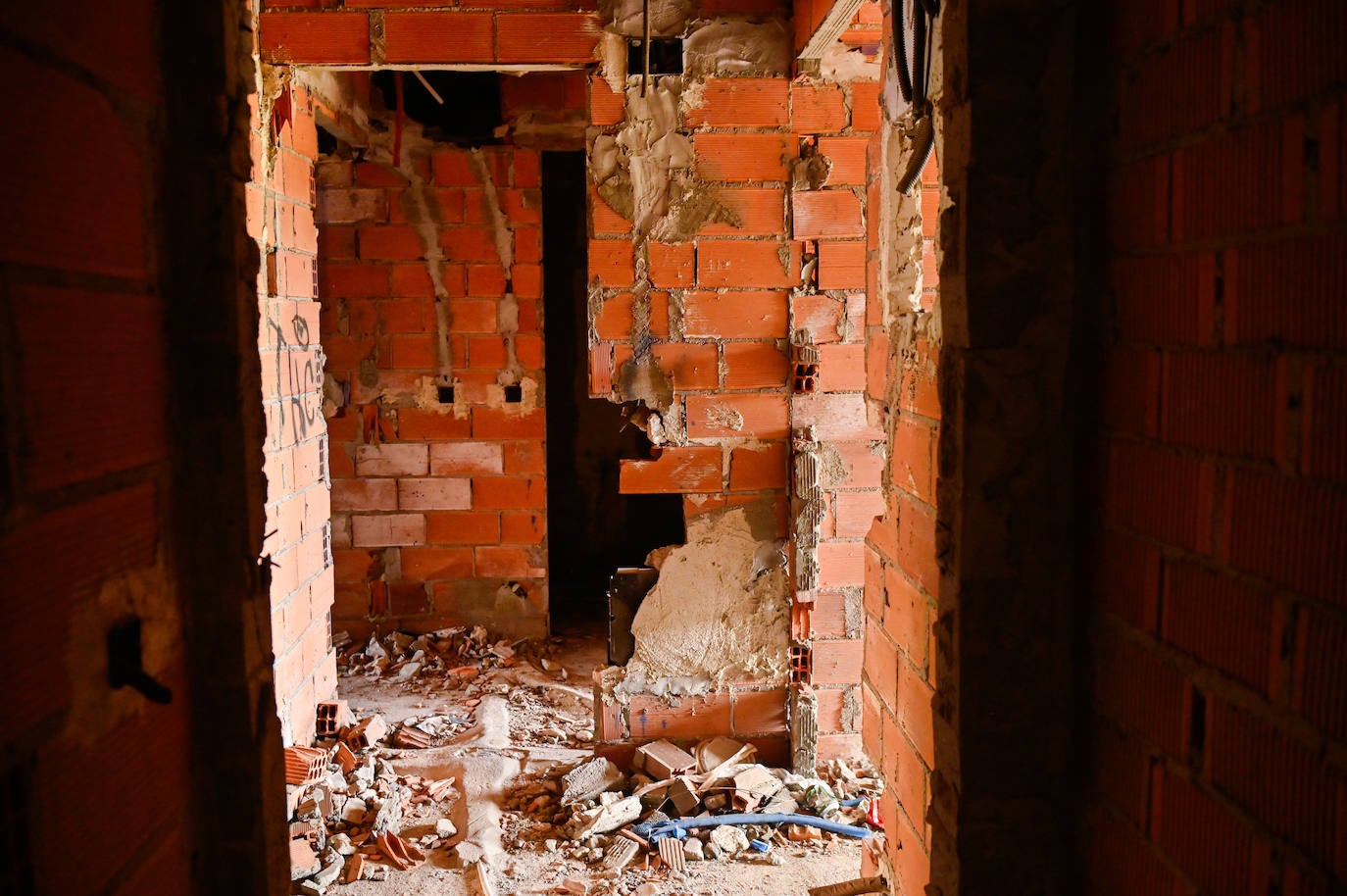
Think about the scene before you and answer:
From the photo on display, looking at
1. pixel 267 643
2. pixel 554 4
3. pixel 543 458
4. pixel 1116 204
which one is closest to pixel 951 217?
pixel 1116 204

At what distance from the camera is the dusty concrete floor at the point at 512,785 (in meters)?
2.46

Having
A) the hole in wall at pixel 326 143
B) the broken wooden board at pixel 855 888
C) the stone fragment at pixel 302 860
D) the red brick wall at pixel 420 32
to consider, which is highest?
the hole in wall at pixel 326 143

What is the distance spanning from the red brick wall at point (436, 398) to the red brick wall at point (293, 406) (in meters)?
0.96

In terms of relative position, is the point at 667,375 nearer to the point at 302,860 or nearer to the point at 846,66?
the point at 846,66

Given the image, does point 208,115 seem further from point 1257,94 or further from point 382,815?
point 382,815

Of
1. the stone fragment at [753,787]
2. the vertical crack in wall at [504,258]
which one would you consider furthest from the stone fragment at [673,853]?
the vertical crack in wall at [504,258]

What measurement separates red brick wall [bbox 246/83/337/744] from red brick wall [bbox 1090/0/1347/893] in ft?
7.65

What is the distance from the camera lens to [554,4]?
276 cm

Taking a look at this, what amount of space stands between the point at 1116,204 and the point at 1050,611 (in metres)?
0.53

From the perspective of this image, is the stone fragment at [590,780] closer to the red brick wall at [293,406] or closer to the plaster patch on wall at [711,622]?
the plaster patch on wall at [711,622]

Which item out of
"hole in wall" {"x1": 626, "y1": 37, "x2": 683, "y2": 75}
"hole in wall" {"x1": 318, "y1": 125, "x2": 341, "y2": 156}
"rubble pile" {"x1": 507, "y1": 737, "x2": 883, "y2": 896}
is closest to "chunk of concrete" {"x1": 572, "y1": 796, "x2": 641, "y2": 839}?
"rubble pile" {"x1": 507, "y1": 737, "x2": 883, "y2": 896}

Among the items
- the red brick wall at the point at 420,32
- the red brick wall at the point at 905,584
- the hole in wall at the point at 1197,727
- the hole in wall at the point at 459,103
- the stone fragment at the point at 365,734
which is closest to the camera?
the hole in wall at the point at 1197,727

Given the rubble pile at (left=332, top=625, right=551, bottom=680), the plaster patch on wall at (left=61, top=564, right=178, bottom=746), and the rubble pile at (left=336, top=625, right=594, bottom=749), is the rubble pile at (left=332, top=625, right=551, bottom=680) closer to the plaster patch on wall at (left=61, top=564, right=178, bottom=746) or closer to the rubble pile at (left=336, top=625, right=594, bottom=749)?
the rubble pile at (left=336, top=625, right=594, bottom=749)

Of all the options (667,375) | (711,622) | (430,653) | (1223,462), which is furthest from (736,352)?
(430,653)
